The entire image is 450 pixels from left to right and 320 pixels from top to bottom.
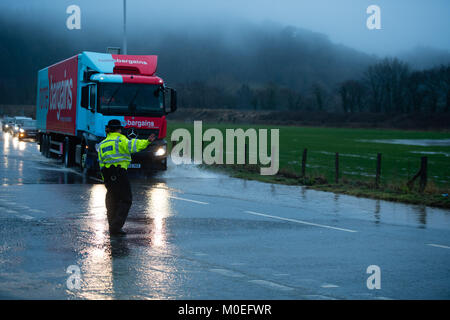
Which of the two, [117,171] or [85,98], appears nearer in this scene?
[117,171]

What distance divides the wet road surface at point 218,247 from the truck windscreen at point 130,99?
4.42 m

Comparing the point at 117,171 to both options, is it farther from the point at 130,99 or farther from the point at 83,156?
the point at 83,156

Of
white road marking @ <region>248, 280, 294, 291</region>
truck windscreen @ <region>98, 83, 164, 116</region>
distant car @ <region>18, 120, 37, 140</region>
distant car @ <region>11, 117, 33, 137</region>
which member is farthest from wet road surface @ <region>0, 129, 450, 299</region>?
distant car @ <region>11, 117, 33, 137</region>

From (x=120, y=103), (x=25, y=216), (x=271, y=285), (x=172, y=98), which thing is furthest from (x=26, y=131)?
(x=271, y=285)

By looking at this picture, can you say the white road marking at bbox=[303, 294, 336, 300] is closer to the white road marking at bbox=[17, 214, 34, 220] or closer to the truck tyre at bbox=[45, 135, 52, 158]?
the white road marking at bbox=[17, 214, 34, 220]

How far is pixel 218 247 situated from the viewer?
10422mm

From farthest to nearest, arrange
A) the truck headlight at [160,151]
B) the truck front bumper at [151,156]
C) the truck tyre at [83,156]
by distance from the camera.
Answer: the truck tyre at [83,156], the truck headlight at [160,151], the truck front bumper at [151,156]

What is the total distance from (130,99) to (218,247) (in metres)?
12.9

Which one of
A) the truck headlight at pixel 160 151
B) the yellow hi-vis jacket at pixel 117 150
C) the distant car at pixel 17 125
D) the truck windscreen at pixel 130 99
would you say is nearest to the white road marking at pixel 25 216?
the yellow hi-vis jacket at pixel 117 150

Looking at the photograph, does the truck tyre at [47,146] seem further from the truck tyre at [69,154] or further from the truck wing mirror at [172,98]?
the truck wing mirror at [172,98]

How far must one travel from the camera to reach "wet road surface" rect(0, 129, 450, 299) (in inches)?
303

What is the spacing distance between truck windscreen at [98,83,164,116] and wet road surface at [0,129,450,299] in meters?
4.42

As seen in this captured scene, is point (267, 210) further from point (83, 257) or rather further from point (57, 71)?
point (57, 71)

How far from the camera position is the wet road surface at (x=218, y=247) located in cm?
769
